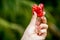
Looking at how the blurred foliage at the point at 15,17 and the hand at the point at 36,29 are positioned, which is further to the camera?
the blurred foliage at the point at 15,17

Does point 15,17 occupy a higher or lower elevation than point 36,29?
lower

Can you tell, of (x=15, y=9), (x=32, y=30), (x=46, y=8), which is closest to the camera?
(x=32, y=30)

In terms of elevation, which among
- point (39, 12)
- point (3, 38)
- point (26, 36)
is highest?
point (39, 12)

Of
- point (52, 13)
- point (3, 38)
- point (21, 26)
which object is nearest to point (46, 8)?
point (52, 13)

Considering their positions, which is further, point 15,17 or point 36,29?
point 15,17

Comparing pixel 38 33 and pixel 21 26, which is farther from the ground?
pixel 38 33

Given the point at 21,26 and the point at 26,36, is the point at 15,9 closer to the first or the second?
the point at 21,26

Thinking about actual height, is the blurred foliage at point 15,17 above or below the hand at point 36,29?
below

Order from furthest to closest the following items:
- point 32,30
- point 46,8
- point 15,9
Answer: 1. point 46,8
2. point 15,9
3. point 32,30

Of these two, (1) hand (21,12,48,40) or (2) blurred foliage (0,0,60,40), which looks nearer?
(1) hand (21,12,48,40)

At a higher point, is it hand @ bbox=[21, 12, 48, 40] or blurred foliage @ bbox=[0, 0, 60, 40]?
hand @ bbox=[21, 12, 48, 40]

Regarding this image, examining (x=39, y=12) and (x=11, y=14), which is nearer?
(x=39, y=12)
